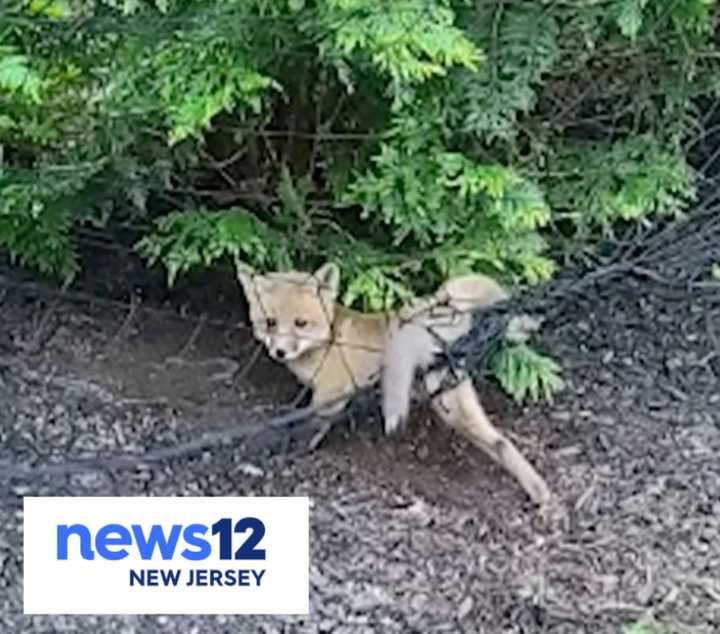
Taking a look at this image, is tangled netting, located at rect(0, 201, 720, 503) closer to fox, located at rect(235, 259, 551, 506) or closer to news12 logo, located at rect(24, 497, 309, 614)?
fox, located at rect(235, 259, 551, 506)

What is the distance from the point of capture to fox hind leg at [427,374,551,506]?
2.49 metres

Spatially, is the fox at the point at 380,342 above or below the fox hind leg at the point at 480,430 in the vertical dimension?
above

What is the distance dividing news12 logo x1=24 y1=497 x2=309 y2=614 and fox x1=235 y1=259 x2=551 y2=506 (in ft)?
1.06

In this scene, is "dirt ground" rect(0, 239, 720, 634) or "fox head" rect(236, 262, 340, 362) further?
"fox head" rect(236, 262, 340, 362)

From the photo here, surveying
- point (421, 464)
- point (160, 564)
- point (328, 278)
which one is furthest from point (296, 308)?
point (160, 564)

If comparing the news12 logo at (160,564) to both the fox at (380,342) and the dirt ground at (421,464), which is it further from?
the fox at (380,342)

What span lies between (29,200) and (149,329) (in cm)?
35

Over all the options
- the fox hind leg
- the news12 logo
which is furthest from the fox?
the news12 logo

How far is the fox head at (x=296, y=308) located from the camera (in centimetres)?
253

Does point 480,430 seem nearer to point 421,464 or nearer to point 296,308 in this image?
point 421,464

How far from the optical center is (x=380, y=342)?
2.55 metres

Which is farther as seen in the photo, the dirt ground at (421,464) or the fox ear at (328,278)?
the fox ear at (328,278)

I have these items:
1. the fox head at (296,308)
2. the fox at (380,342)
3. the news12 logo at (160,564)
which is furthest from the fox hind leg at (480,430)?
the news12 logo at (160,564)

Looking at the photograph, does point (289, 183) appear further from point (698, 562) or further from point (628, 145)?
point (698, 562)
